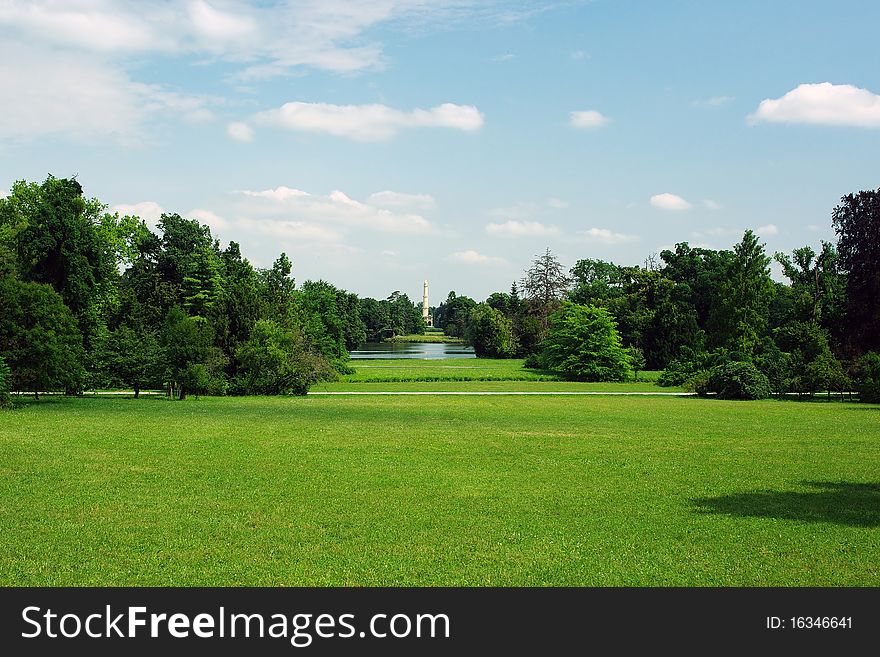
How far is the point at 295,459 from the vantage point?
16078 millimetres

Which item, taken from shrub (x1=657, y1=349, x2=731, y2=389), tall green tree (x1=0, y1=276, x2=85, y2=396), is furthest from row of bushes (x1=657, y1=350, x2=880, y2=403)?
tall green tree (x1=0, y1=276, x2=85, y2=396)

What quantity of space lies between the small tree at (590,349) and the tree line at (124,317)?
1574cm

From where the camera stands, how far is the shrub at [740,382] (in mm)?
35719

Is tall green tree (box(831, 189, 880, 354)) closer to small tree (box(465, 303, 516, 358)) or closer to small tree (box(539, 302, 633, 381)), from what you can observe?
small tree (box(539, 302, 633, 381))

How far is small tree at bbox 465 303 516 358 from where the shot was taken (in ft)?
258

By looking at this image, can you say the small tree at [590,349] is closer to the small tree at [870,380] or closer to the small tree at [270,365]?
the small tree at [870,380]

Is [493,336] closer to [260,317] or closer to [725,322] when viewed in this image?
[725,322]

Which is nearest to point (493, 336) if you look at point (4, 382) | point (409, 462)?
point (4, 382)

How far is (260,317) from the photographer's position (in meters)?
38.4

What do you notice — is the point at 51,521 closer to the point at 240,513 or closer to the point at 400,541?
the point at 240,513

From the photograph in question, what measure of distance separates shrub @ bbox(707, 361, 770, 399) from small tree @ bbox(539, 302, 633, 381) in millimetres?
13837

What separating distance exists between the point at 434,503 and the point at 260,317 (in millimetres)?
28326

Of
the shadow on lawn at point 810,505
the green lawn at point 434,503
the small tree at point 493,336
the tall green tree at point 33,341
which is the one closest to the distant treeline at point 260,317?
the tall green tree at point 33,341

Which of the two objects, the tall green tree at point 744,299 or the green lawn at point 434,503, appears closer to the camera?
the green lawn at point 434,503
